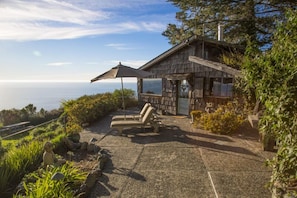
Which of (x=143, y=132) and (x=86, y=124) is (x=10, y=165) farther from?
(x=86, y=124)

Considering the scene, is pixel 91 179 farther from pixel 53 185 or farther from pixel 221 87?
pixel 221 87

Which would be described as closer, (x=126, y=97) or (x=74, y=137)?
(x=74, y=137)

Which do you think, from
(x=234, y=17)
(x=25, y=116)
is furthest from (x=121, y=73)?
(x=25, y=116)

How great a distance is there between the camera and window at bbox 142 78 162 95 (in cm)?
1375

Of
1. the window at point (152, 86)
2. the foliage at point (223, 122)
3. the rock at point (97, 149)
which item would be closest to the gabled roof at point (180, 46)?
the window at point (152, 86)

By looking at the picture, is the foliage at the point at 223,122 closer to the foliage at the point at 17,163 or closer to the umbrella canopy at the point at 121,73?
the umbrella canopy at the point at 121,73

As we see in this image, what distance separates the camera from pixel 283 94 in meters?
2.72

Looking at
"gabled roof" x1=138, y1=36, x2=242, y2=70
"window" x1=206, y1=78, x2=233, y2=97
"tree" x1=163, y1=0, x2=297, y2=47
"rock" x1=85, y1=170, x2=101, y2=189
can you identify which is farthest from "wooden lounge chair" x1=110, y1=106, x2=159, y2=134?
"tree" x1=163, y1=0, x2=297, y2=47

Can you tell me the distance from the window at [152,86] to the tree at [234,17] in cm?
555

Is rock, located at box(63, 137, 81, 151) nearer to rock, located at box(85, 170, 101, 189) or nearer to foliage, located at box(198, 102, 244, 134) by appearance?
rock, located at box(85, 170, 101, 189)

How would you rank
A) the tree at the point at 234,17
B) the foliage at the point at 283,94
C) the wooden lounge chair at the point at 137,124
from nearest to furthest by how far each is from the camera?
the foliage at the point at 283,94 → the wooden lounge chair at the point at 137,124 → the tree at the point at 234,17

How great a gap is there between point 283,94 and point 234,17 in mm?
14135

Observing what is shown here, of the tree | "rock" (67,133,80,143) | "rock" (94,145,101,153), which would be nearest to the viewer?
"rock" (94,145,101,153)

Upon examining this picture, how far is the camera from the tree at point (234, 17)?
13.5 meters
